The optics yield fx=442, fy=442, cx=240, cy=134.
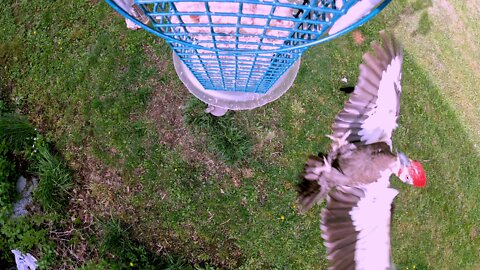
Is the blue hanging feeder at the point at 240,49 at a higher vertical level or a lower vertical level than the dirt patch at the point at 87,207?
higher

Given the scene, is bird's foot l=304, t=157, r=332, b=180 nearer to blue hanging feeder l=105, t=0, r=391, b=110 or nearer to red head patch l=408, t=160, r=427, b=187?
red head patch l=408, t=160, r=427, b=187

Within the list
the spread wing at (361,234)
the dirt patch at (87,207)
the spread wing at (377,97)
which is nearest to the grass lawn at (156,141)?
the dirt patch at (87,207)

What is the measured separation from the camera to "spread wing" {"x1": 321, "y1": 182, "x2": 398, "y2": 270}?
251 cm

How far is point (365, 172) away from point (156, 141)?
5.00 feet

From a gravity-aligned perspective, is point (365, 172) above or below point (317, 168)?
above

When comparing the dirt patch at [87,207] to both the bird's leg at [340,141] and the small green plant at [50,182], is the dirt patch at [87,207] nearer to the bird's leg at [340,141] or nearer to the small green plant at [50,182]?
the small green plant at [50,182]

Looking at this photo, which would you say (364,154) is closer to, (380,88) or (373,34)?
(380,88)

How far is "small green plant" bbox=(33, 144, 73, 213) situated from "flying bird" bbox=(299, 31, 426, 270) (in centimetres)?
169

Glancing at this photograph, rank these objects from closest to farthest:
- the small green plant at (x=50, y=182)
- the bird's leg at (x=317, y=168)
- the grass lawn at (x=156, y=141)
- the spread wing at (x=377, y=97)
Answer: the spread wing at (x=377, y=97)
the bird's leg at (x=317, y=168)
the small green plant at (x=50, y=182)
the grass lawn at (x=156, y=141)

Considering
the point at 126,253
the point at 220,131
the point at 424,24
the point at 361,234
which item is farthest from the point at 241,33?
the point at 424,24

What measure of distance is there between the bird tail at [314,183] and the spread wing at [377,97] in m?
0.27

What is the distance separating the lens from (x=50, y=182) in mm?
3109

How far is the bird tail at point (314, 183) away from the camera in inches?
109

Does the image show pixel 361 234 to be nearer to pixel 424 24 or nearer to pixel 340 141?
pixel 340 141
